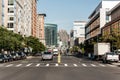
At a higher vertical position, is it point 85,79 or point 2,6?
point 2,6

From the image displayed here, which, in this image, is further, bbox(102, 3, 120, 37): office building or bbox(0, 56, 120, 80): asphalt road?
bbox(102, 3, 120, 37): office building

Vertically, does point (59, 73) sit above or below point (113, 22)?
below

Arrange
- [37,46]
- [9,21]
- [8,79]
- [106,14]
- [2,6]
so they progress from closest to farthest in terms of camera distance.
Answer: [8,79] → [2,6] → [9,21] → [106,14] → [37,46]

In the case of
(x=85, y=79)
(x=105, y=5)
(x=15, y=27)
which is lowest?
(x=85, y=79)

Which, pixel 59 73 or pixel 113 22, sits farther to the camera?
pixel 113 22

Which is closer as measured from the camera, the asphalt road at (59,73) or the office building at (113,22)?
the asphalt road at (59,73)

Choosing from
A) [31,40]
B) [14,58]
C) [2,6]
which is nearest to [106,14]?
[31,40]

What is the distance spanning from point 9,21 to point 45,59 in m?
59.6

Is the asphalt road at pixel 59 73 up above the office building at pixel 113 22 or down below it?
below

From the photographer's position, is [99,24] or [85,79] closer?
[85,79]

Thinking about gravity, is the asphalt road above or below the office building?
below

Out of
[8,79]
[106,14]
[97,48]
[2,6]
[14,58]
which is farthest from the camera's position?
[106,14]

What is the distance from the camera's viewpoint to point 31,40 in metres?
153

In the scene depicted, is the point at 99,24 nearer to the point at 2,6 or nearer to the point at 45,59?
the point at 2,6
